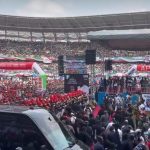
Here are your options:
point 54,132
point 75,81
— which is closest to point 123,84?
point 75,81

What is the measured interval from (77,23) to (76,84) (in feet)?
104

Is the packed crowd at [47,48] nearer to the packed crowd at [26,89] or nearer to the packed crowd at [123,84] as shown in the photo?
the packed crowd at [26,89]

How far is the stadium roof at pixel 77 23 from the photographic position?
159ft

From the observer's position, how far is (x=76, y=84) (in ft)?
69.3

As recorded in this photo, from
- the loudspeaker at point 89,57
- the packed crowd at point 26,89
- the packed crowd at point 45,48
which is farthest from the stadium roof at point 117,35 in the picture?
the loudspeaker at point 89,57

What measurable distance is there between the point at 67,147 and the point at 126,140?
9.18ft

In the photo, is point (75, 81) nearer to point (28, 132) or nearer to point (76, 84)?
point (76, 84)

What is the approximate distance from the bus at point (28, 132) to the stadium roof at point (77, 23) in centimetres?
4106

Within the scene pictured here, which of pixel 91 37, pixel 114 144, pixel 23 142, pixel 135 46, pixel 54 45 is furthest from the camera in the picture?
pixel 54 45

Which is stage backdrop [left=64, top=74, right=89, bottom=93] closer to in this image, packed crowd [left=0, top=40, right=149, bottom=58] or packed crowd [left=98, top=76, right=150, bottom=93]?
packed crowd [left=98, top=76, right=150, bottom=93]

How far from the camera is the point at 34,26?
179 ft

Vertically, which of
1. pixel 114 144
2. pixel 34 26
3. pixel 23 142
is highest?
pixel 34 26

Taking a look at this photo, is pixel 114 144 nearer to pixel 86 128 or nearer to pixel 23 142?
pixel 86 128

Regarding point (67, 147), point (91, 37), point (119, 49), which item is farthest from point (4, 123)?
point (119, 49)
